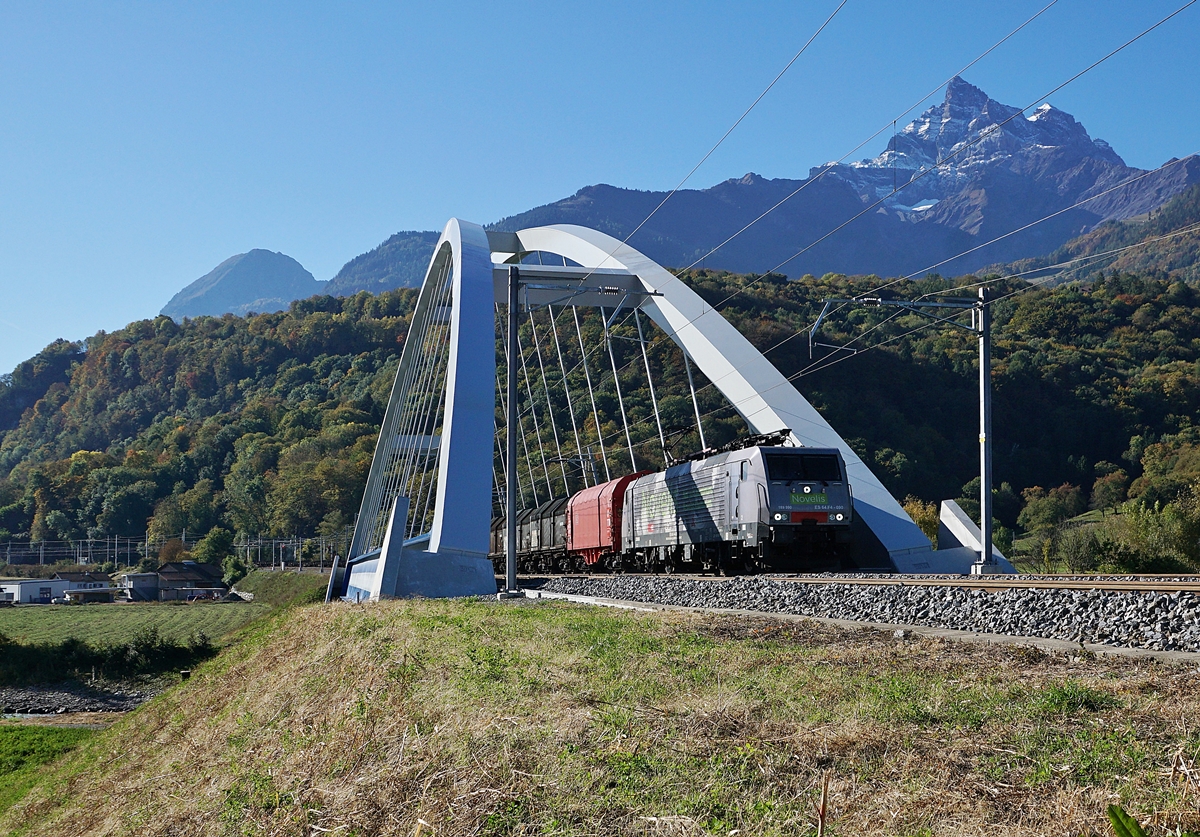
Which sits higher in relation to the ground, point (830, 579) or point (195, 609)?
point (830, 579)

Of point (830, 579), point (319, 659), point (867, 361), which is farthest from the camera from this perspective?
point (867, 361)

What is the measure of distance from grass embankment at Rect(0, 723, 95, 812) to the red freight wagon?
1480 centimetres

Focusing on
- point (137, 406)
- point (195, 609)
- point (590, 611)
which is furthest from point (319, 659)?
point (137, 406)

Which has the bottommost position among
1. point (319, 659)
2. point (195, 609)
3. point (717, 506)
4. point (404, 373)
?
point (195, 609)

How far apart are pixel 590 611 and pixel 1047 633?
664cm

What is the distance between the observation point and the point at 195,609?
221ft

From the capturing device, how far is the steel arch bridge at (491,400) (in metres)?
22.0

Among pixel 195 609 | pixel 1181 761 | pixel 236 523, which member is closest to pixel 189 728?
pixel 1181 761

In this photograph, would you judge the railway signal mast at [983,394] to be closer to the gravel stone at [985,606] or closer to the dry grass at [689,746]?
the gravel stone at [985,606]

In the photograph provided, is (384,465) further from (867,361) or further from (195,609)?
(195,609)

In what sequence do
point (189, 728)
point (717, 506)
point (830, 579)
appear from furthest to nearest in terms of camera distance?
1. point (717, 506)
2. point (830, 579)
3. point (189, 728)

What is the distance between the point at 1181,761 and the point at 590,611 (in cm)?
1110

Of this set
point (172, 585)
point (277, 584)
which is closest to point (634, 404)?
point (277, 584)

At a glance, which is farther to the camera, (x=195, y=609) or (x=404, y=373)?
(x=195, y=609)
